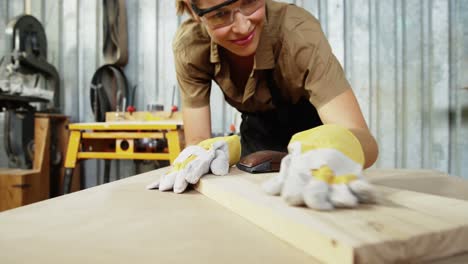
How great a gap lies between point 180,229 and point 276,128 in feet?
3.57

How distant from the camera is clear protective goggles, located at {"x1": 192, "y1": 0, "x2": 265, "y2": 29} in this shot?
101 cm

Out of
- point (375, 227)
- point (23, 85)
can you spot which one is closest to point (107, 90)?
point (23, 85)

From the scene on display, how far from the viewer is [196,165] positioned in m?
0.95

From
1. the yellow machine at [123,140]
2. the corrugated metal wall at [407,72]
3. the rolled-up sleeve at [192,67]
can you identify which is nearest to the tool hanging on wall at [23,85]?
the yellow machine at [123,140]

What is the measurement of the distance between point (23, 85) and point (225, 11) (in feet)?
8.38

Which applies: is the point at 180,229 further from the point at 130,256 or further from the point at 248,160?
the point at 248,160

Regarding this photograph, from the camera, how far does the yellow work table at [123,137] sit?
96.0 inches

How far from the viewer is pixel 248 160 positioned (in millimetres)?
1010

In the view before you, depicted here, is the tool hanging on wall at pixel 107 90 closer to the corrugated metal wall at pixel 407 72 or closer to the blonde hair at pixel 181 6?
the corrugated metal wall at pixel 407 72

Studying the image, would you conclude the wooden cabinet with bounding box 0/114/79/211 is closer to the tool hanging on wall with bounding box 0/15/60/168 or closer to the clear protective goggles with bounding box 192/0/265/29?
the tool hanging on wall with bounding box 0/15/60/168

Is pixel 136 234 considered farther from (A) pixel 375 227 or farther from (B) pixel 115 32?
(B) pixel 115 32

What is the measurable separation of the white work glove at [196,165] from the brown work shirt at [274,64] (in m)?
0.33

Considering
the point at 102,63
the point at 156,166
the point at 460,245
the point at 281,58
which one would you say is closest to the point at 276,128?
the point at 281,58

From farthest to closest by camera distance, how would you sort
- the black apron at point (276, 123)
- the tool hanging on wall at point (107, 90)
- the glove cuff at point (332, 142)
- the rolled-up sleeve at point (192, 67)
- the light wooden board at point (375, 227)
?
the tool hanging on wall at point (107, 90), the black apron at point (276, 123), the rolled-up sleeve at point (192, 67), the glove cuff at point (332, 142), the light wooden board at point (375, 227)
